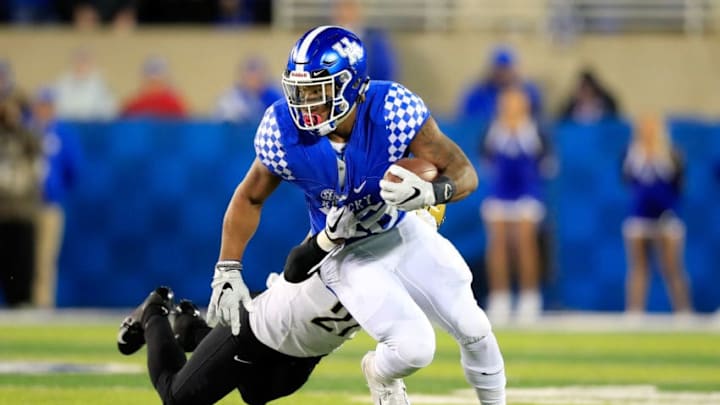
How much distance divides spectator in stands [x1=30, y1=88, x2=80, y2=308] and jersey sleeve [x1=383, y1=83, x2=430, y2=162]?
6861 millimetres

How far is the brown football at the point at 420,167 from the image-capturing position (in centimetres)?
479

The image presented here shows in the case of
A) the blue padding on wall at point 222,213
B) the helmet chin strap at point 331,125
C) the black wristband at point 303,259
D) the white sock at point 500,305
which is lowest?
the white sock at point 500,305

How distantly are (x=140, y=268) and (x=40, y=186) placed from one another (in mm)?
1110

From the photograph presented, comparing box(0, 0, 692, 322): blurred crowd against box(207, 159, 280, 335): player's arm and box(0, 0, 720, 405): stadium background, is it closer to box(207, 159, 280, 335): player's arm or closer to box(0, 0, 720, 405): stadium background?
box(0, 0, 720, 405): stadium background

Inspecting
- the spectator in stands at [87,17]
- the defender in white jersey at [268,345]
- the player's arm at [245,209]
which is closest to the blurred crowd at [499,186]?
the spectator in stands at [87,17]

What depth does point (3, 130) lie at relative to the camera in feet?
36.6

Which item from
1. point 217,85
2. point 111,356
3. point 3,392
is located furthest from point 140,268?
point 3,392

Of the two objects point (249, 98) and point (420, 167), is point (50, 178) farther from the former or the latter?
point (420, 167)

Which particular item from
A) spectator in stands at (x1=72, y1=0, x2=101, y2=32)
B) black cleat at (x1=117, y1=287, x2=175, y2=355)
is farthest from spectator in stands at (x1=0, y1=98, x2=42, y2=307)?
black cleat at (x1=117, y1=287, x2=175, y2=355)

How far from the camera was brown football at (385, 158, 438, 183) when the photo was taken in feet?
15.7

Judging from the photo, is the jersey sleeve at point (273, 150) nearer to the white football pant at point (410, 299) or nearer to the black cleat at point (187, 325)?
the white football pant at point (410, 299)

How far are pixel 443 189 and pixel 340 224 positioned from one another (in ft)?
1.24

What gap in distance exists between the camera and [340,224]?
491 centimetres

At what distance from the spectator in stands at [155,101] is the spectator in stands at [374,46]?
1.58 m
